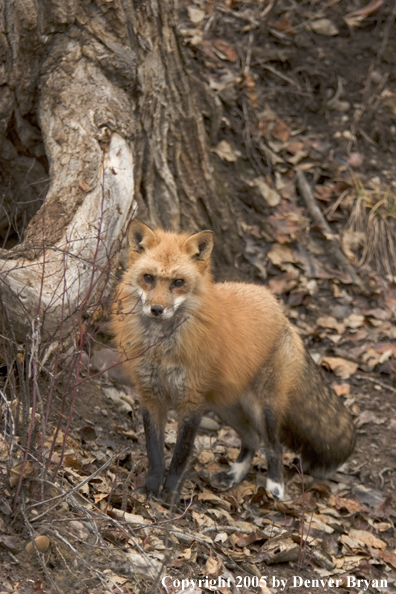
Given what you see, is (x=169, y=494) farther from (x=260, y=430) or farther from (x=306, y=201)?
(x=306, y=201)

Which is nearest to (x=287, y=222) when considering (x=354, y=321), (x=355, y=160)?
(x=354, y=321)

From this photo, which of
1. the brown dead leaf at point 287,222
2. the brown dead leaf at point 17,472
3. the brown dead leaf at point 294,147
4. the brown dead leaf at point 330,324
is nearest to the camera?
the brown dead leaf at point 17,472

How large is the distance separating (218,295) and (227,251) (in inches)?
84.9

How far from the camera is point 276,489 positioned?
15.0ft

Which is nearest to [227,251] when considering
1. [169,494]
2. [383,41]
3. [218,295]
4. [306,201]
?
[306,201]

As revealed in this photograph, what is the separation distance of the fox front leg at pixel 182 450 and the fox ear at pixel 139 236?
45.6 inches

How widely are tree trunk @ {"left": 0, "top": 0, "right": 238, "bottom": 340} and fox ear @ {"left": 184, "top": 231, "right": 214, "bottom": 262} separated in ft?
2.02

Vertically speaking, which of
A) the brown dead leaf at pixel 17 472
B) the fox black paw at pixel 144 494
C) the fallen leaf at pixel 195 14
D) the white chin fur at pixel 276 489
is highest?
the fallen leaf at pixel 195 14

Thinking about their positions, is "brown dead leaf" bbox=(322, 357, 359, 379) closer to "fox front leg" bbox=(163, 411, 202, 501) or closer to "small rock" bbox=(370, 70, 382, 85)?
"fox front leg" bbox=(163, 411, 202, 501)

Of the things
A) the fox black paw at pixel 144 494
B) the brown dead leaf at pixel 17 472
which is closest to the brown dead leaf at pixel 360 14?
the fox black paw at pixel 144 494

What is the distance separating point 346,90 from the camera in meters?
8.19

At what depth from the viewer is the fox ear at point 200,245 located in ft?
13.2

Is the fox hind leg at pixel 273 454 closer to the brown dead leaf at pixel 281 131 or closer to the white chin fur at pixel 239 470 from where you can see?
the white chin fur at pixel 239 470

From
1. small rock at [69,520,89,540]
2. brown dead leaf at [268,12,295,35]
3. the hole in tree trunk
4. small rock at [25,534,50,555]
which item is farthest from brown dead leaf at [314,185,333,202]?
small rock at [25,534,50,555]
